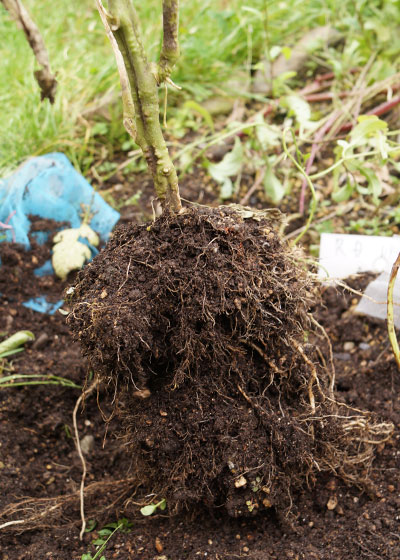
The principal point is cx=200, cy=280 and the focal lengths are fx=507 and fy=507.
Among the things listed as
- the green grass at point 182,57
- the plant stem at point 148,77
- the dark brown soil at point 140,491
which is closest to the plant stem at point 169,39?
the plant stem at point 148,77

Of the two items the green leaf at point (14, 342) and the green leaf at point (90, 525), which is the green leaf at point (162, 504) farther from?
the green leaf at point (14, 342)

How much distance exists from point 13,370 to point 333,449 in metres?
0.92

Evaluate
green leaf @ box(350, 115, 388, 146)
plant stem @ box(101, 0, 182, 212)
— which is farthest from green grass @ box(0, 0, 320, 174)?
plant stem @ box(101, 0, 182, 212)

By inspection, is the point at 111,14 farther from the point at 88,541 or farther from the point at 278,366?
the point at 88,541

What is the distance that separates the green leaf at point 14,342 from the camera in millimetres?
1508

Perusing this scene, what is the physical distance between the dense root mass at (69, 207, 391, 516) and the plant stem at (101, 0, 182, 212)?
0.29 feet

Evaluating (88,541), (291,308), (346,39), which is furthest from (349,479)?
(346,39)

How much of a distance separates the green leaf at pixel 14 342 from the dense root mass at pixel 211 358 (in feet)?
1.72

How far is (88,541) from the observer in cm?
114

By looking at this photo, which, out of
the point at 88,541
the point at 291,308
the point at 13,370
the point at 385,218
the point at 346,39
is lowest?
the point at 88,541

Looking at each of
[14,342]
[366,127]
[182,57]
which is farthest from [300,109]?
[14,342]

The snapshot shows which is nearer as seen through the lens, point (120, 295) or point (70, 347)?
point (120, 295)

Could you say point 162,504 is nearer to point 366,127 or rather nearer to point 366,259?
point 366,259

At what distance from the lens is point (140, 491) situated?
1.26 meters
